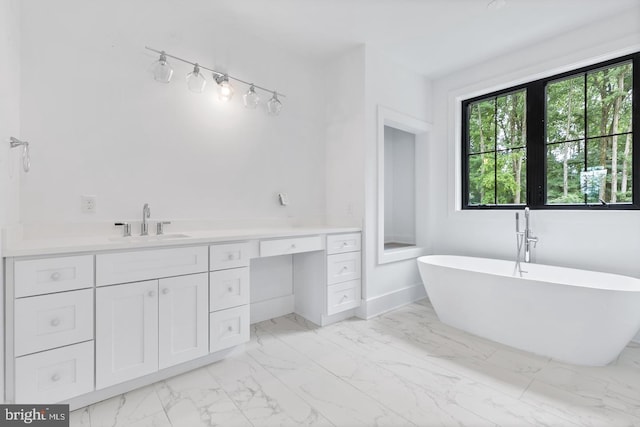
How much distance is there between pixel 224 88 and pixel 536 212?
9.81 ft

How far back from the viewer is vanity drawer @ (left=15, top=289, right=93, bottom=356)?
132cm

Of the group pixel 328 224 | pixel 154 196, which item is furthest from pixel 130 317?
pixel 328 224

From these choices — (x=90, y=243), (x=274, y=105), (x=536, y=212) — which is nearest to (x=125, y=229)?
(x=90, y=243)

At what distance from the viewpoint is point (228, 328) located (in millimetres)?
1980

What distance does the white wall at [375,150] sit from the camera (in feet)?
9.18

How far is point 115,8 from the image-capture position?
201cm

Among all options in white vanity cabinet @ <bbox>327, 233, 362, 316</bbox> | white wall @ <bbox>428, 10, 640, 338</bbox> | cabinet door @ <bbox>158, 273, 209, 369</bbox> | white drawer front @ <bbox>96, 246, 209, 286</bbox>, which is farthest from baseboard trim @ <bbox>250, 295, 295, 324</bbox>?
white wall @ <bbox>428, 10, 640, 338</bbox>

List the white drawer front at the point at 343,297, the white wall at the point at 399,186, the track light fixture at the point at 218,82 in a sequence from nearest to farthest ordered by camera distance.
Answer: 1. the track light fixture at the point at 218,82
2. the white drawer front at the point at 343,297
3. the white wall at the point at 399,186

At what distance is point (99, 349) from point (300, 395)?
3.49 feet

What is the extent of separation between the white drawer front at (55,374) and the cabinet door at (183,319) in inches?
13.2

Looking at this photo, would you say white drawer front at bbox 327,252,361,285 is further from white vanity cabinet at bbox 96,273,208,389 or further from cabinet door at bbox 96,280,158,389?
cabinet door at bbox 96,280,158,389

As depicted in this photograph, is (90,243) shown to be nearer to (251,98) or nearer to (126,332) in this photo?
(126,332)

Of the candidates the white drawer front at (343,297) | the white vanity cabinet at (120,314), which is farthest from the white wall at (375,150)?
the white vanity cabinet at (120,314)

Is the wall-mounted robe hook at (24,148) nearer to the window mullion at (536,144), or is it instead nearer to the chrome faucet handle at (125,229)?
the chrome faucet handle at (125,229)
